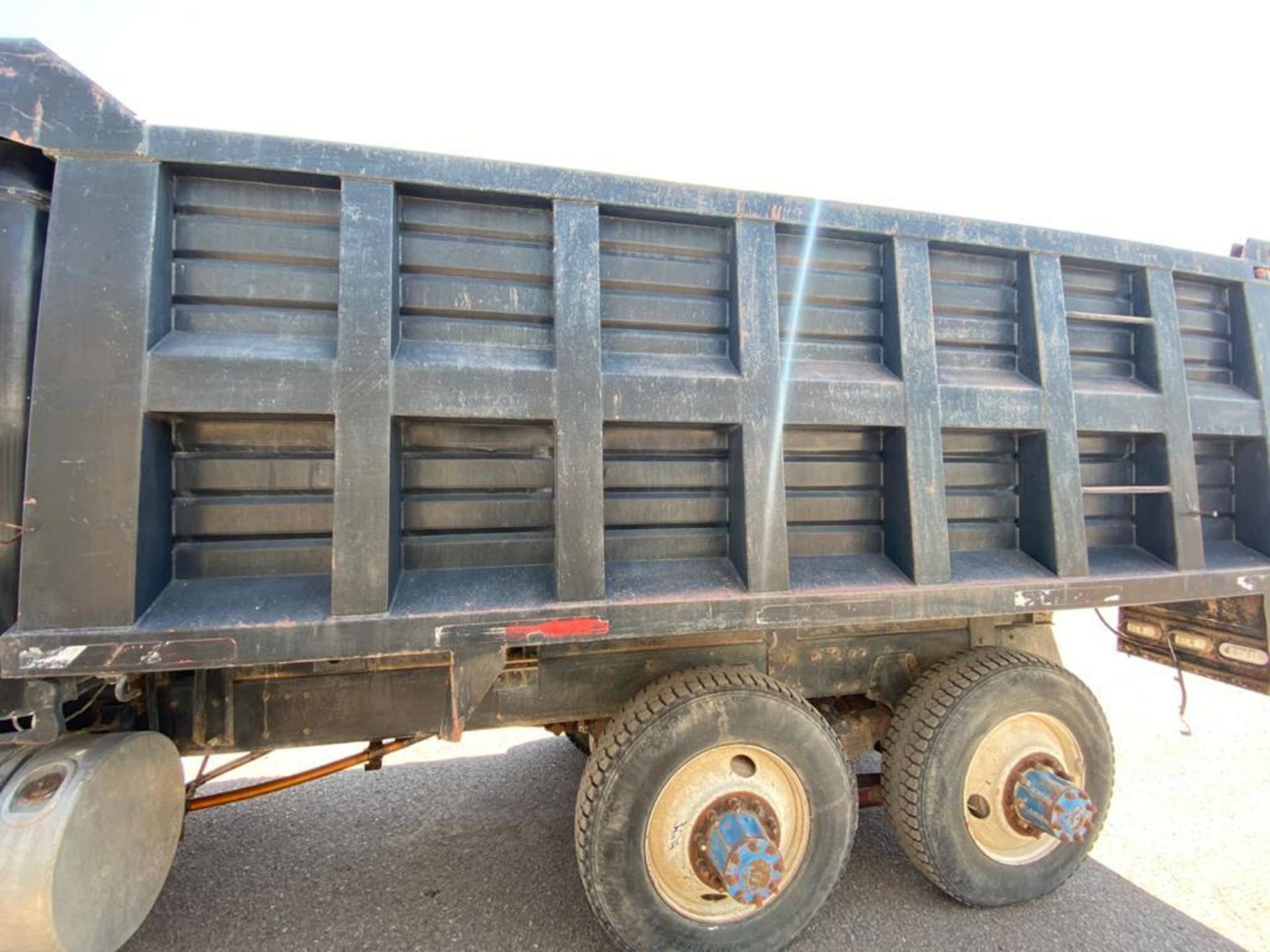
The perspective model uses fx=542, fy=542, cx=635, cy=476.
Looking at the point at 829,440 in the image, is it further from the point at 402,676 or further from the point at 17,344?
the point at 17,344

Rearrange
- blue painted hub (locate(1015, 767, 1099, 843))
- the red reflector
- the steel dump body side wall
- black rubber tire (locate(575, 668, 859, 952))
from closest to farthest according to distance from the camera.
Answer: the steel dump body side wall, the red reflector, black rubber tire (locate(575, 668, 859, 952)), blue painted hub (locate(1015, 767, 1099, 843))

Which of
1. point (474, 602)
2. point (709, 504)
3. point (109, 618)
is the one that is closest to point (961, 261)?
point (709, 504)

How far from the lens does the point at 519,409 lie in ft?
6.42

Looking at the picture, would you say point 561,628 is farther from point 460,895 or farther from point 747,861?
point 460,895

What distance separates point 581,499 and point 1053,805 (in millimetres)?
2427

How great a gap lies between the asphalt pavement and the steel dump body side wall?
4.67ft

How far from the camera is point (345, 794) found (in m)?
3.39

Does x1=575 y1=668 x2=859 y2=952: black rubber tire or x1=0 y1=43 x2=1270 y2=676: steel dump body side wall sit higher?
x1=0 y1=43 x2=1270 y2=676: steel dump body side wall

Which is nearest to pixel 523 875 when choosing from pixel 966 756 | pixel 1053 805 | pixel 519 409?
pixel 966 756

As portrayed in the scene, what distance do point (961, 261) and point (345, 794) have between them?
15.0 ft

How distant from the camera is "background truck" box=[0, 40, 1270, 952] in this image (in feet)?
5.72

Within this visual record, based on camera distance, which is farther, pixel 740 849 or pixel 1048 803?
pixel 1048 803

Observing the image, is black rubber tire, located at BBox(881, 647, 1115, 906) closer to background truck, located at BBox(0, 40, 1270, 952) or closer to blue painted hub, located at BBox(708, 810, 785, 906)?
background truck, located at BBox(0, 40, 1270, 952)

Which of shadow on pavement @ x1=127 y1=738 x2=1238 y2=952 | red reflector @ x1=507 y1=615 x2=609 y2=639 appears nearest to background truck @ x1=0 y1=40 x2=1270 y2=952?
red reflector @ x1=507 y1=615 x2=609 y2=639
